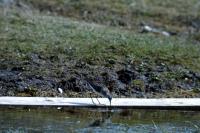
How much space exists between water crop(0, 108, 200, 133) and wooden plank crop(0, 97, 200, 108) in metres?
0.14

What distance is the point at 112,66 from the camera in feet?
48.5

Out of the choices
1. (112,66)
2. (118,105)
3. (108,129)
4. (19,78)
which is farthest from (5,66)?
(108,129)

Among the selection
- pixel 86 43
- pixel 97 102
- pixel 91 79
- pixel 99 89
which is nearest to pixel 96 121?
pixel 97 102

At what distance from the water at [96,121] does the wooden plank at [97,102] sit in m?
0.14

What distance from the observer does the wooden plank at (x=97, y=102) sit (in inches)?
459

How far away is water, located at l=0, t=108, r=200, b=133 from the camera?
10188mm

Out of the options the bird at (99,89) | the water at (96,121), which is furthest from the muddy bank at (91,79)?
the water at (96,121)

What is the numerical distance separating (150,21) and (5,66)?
1028 centimetres

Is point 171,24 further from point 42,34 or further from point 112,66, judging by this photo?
point 112,66

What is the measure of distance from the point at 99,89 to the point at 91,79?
0.83m

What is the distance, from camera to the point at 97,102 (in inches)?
474

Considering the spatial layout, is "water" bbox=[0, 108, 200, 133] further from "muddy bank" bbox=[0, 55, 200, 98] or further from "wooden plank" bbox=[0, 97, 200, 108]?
"muddy bank" bbox=[0, 55, 200, 98]

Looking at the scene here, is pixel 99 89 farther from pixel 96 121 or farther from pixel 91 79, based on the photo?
pixel 96 121

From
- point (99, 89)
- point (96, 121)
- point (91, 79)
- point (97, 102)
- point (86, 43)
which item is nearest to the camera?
point (96, 121)
